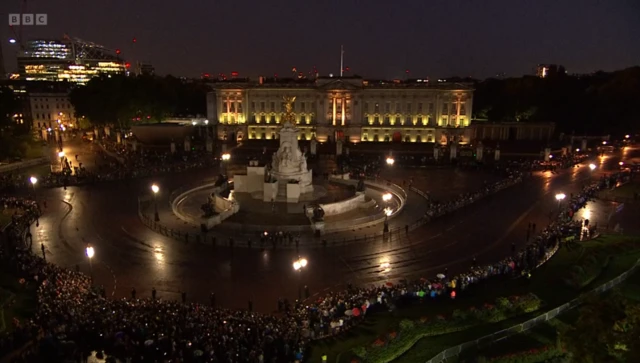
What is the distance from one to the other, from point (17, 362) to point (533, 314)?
19.8m

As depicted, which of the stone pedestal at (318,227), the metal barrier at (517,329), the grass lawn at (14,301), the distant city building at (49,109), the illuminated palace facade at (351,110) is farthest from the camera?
the distant city building at (49,109)

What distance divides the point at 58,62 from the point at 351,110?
138258 mm

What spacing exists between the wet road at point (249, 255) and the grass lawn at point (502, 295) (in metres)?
4.39

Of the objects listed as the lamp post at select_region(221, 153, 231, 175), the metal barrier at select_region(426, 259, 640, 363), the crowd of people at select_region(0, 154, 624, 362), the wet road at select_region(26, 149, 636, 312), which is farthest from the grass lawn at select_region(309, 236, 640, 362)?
the lamp post at select_region(221, 153, 231, 175)

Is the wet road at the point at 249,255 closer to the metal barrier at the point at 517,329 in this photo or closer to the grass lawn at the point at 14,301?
the grass lawn at the point at 14,301

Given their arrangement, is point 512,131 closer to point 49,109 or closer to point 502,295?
point 502,295

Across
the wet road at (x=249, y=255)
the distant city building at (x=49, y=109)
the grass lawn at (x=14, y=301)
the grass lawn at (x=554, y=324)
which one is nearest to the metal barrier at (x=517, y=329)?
the grass lawn at (x=554, y=324)

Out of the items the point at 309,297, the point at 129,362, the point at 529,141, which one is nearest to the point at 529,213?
the point at 309,297

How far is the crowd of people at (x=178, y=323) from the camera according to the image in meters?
18.0

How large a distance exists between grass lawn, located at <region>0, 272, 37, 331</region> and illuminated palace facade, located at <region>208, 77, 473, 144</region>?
230 feet

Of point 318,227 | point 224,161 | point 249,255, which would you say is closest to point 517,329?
point 249,255

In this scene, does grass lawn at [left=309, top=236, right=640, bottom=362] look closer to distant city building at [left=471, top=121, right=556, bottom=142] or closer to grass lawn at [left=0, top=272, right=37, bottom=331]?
grass lawn at [left=0, top=272, right=37, bottom=331]

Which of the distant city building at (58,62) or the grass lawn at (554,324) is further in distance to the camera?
the distant city building at (58,62)

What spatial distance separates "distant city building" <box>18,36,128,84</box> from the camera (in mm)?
174750
